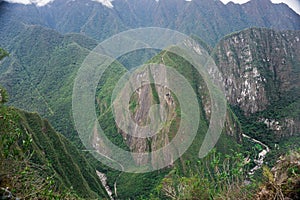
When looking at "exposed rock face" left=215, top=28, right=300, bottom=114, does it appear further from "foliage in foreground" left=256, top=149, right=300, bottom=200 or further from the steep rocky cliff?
"foliage in foreground" left=256, top=149, right=300, bottom=200

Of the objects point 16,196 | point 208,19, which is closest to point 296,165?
point 16,196

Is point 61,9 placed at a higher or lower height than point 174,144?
lower

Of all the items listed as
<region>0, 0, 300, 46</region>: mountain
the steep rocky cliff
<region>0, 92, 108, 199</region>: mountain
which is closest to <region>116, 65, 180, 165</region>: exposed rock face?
<region>0, 92, 108, 199</region>: mountain

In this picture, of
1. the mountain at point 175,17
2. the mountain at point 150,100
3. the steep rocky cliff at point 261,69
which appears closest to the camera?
the mountain at point 150,100

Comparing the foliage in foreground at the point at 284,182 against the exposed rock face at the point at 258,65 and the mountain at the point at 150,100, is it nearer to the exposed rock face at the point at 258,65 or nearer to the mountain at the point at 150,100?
the mountain at the point at 150,100

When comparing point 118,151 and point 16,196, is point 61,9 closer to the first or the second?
point 118,151

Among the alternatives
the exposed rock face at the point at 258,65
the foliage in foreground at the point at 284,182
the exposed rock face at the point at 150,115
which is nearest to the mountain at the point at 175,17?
the exposed rock face at the point at 258,65

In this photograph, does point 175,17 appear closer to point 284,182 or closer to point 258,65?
point 258,65
